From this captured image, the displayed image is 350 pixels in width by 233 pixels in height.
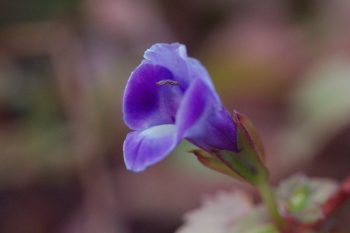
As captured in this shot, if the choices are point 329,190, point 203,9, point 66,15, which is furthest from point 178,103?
point 203,9

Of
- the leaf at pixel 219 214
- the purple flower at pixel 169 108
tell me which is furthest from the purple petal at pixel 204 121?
the leaf at pixel 219 214

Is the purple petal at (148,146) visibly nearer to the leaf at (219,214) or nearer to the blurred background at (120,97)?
the leaf at (219,214)

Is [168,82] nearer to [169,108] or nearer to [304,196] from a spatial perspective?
[169,108]

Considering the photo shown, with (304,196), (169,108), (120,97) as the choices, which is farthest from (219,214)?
(120,97)

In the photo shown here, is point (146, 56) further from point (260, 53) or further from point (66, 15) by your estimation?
point (66, 15)

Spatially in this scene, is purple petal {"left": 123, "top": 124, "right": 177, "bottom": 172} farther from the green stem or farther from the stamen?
the green stem

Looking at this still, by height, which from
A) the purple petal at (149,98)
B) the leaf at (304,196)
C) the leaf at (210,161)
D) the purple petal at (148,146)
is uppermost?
the purple petal at (149,98)
